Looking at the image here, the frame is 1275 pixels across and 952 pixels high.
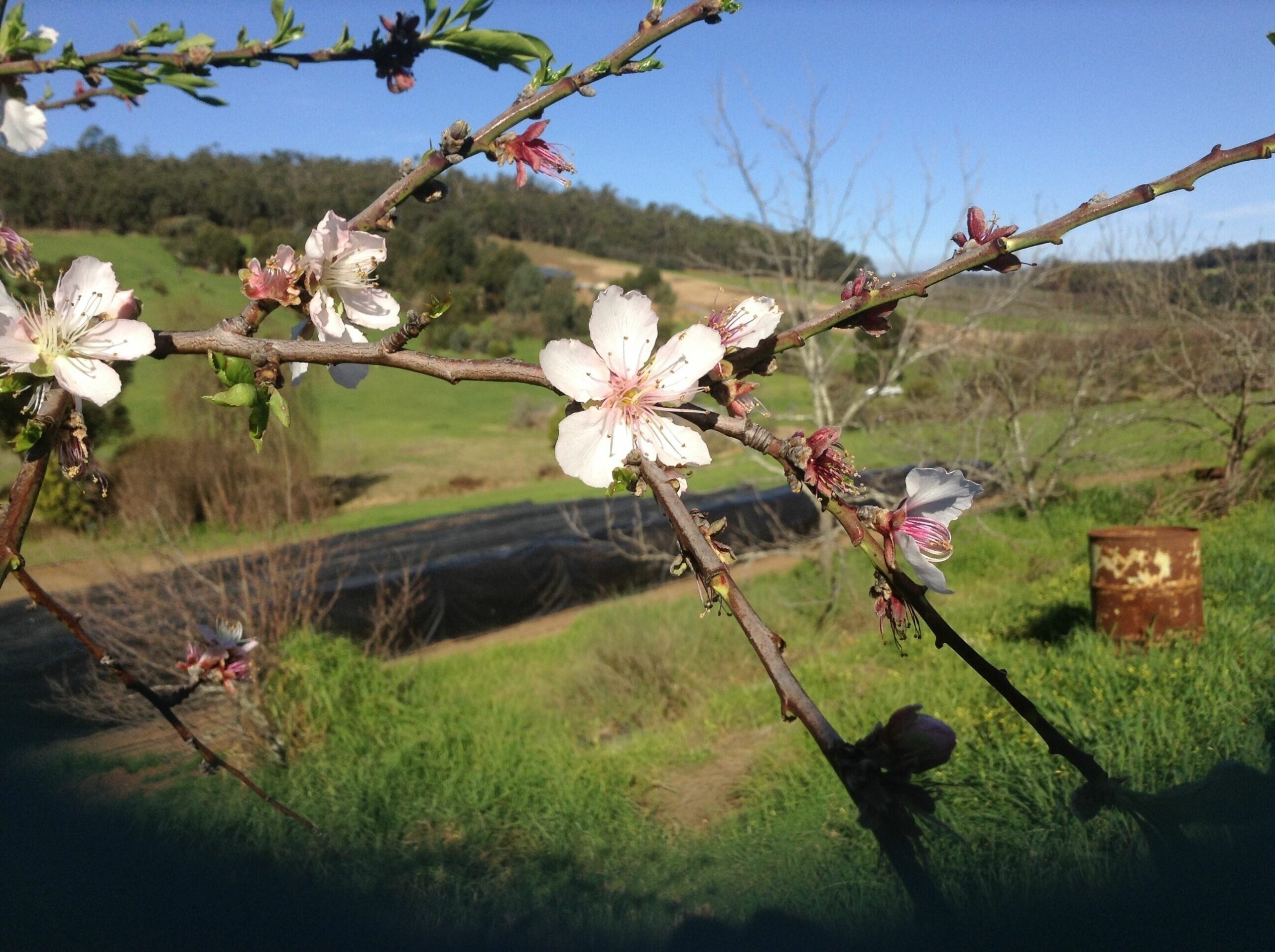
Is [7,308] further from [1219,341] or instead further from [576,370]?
[1219,341]

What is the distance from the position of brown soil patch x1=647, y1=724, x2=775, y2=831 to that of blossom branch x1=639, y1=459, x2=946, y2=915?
417 centimetres

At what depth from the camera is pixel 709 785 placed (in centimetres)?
500

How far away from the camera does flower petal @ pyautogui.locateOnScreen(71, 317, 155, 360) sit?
805 millimetres

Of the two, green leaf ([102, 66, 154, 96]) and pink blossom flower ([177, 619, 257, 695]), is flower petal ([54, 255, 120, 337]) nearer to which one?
green leaf ([102, 66, 154, 96])

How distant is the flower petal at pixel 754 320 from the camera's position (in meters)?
0.83

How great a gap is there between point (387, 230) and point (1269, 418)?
10962 mm

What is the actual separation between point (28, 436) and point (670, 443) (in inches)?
21.9

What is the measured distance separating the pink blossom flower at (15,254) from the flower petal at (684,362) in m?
0.68

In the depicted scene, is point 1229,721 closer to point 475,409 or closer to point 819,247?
point 819,247

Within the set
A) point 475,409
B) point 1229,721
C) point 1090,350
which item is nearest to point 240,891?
point 1229,721

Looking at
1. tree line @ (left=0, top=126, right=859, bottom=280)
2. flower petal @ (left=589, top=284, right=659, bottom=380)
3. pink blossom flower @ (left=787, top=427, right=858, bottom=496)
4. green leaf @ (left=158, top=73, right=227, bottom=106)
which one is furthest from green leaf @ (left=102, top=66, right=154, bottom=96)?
tree line @ (left=0, top=126, right=859, bottom=280)

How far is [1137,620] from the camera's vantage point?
5.08 meters

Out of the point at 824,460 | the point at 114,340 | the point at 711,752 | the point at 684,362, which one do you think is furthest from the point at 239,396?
the point at 711,752

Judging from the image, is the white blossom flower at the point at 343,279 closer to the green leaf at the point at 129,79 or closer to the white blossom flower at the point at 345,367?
the white blossom flower at the point at 345,367
